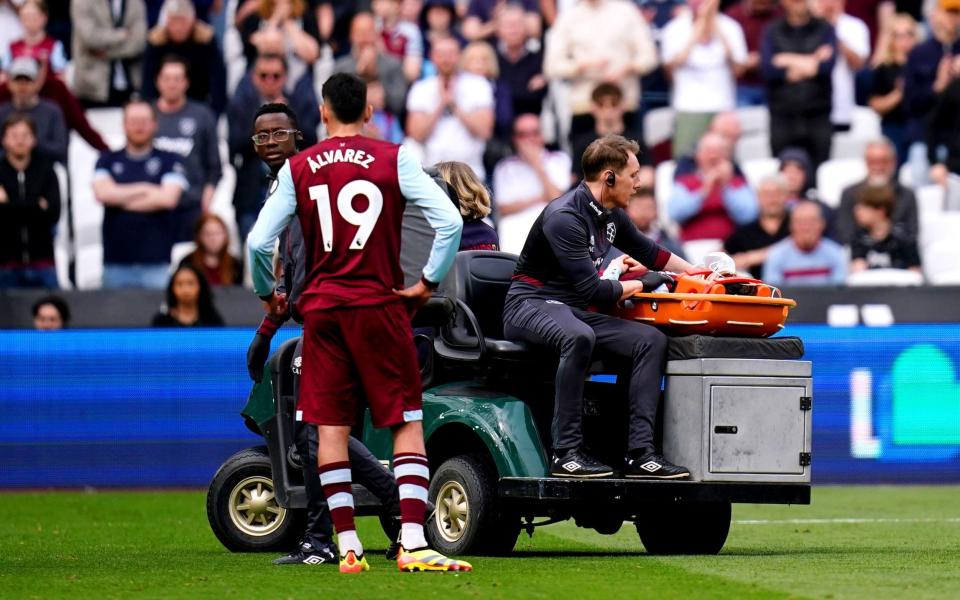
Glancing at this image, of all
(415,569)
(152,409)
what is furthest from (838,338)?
(415,569)

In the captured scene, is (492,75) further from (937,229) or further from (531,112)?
(937,229)

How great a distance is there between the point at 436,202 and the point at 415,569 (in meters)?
1.49

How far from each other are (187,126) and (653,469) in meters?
8.87

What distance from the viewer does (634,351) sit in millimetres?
8844

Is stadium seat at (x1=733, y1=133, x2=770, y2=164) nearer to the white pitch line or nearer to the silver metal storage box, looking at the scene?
the white pitch line

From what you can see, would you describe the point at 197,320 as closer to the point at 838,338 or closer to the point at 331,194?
the point at 838,338

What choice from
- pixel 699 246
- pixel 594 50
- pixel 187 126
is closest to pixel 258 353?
pixel 187 126

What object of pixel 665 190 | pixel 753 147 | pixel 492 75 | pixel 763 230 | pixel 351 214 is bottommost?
pixel 763 230

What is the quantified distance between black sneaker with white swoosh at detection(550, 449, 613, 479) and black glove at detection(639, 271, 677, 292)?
0.87 meters

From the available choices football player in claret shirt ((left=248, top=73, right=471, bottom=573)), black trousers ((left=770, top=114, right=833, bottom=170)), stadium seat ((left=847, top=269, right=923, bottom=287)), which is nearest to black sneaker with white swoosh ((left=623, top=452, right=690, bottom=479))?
football player in claret shirt ((left=248, top=73, right=471, bottom=573))

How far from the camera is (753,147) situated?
1805 centimetres

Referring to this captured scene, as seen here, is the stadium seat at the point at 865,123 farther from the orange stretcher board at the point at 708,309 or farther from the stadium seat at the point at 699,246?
the orange stretcher board at the point at 708,309

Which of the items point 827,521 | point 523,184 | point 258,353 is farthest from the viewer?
point 523,184

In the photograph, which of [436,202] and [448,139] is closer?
[436,202]
